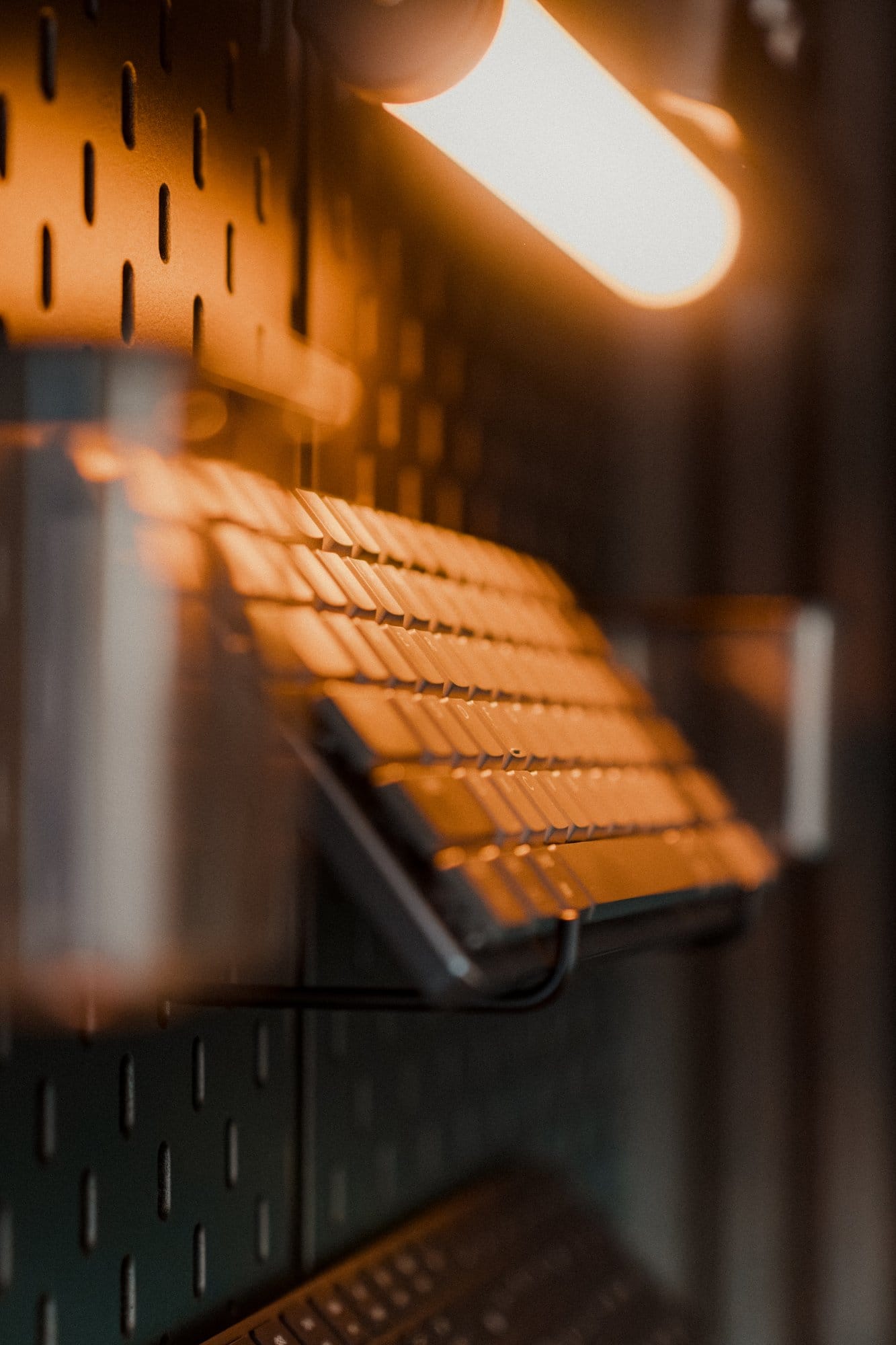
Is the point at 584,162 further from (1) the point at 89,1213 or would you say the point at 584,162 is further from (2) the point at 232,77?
(1) the point at 89,1213

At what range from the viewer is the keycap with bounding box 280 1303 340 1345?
2.34 ft

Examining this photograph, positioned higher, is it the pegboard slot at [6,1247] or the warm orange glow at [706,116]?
the warm orange glow at [706,116]

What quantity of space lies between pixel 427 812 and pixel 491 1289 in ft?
1.60

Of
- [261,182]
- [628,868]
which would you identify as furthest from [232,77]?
[628,868]

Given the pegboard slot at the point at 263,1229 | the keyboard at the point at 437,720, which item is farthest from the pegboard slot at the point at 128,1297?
the keyboard at the point at 437,720

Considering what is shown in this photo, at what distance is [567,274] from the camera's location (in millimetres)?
1320

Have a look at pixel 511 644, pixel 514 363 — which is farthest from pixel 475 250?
pixel 511 644

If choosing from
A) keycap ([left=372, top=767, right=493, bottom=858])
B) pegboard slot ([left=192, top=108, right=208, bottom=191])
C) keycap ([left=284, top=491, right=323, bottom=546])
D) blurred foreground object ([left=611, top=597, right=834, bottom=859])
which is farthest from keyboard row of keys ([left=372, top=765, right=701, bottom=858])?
blurred foreground object ([left=611, top=597, right=834, bottom=859])

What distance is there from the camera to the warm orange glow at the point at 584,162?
1.93ft

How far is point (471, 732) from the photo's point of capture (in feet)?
2.18

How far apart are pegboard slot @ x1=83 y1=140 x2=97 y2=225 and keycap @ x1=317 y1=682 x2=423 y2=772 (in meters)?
0.24

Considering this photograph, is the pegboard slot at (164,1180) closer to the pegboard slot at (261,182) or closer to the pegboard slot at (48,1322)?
the pegboard slot at (48,1322)

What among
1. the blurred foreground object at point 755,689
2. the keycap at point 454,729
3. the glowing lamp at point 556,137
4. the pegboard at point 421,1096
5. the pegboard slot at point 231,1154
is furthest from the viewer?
the blurred foreground object at point 755,689

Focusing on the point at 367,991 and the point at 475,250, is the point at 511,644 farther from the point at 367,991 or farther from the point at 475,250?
the point at 475,250
